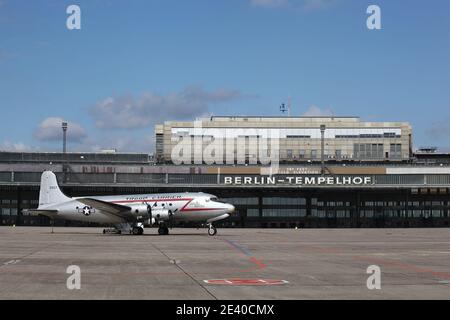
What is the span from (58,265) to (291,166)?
263 feet

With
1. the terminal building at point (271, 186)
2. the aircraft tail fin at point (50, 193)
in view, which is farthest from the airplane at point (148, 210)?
the terminal building at point (271, 186)

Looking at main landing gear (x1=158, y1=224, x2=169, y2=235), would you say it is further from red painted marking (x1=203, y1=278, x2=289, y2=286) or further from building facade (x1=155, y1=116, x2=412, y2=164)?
building facade (x1=155, y1=116, x2=412, y2=164)

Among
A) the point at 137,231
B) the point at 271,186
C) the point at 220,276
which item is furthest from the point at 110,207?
the point at 220,276

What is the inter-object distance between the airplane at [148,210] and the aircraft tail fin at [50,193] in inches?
87.3

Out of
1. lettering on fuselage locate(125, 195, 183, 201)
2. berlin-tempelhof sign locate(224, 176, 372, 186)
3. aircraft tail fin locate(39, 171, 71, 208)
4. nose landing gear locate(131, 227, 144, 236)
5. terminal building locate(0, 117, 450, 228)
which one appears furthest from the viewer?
terminal building locate(0, 117, 450, 228)

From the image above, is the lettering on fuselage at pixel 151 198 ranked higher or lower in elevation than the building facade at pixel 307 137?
lower

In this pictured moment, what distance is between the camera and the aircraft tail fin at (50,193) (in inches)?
2867

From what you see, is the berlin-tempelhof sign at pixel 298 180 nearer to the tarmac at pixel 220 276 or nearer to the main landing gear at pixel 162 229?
the main landing gear at pixel 162 229

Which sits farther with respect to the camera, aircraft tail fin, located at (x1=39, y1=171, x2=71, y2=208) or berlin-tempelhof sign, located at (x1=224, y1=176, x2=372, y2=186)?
berlin-tempelhof sign, located at (x1=224, y1=176, x2=372, y2=186)

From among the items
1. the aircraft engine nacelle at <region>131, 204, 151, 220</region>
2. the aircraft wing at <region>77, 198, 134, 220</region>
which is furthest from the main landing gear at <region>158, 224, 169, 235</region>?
the aircraft wing at <region>77, 198, 134, 220</region>

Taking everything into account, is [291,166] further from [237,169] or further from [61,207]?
Result: [61,207]

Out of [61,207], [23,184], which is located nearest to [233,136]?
[23,184]

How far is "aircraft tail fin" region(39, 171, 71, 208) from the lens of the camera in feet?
239

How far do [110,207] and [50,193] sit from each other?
11.9 m
